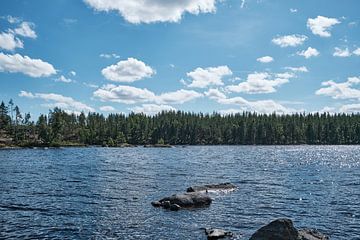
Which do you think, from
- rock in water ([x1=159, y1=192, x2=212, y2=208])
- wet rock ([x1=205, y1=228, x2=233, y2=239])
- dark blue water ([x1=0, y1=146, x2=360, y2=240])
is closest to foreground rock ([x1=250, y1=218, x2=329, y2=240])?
wet rock ([x1=205, y1=228, x2=233, y2=239])

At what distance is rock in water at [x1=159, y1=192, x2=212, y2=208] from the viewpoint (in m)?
36.9

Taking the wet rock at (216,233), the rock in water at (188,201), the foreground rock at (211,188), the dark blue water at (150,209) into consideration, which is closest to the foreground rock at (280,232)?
the wet rock at (216,233)

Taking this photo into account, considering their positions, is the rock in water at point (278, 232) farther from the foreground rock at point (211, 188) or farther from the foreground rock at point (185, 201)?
the foreground rock at point (211, 188)

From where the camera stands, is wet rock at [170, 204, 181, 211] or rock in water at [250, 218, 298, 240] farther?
wet rock at [170, 204, 181, 211]

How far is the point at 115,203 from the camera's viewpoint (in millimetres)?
38781

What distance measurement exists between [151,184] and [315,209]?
941 inches

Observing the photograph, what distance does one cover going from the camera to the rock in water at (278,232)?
2373 centimetres

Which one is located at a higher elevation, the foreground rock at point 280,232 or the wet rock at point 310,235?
the foreground rock at point 280,232

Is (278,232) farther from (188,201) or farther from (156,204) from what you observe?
(156,204)

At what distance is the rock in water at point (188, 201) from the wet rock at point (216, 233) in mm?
9802

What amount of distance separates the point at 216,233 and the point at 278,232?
14.9 ft

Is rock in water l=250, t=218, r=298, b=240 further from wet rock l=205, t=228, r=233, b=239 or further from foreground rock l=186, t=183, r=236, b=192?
foreground rock l=186, t=183, r=236, b=192

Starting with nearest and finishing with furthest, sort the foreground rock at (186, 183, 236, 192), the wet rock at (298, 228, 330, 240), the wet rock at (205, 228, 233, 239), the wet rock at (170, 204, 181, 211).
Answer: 1. the wet rock at (298, 228, 330, 240)
2. the wet rock at (205, 228, 233, 239)
3. the wet rock at (170, 204, 181, 211)
4. the foreground rock at (186, 183, 236, 192)

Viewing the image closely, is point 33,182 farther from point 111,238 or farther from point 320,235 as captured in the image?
point 320,235
